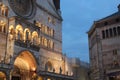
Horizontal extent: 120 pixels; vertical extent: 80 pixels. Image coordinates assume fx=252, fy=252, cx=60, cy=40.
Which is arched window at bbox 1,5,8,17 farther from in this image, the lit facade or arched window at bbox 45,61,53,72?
the lit facade

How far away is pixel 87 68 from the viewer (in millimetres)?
63031

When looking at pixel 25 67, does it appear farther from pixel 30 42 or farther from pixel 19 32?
pixel 19 32

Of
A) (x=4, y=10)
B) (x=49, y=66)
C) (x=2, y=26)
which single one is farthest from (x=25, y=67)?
(x=4, y=10)

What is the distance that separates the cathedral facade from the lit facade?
276 inches

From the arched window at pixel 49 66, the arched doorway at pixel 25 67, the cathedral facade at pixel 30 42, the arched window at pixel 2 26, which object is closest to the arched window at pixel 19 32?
the cathedral facade at pixel 30 42

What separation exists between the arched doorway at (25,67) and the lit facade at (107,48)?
16.6 m

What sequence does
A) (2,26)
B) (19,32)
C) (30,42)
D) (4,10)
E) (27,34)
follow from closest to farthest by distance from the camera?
1. (2,26)
2. (4,10)
3. (19,32)
4. (30,42)
5. (27,34)

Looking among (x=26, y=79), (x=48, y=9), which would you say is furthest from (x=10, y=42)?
(x=48, y=9)

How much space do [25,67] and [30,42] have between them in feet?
14.3

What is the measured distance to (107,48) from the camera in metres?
52.7

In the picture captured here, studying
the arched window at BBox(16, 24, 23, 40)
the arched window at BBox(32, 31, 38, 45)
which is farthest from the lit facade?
the arched window at BBox(16, 24, 23, 40)

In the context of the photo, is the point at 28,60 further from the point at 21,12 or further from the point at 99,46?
the point at 99,46

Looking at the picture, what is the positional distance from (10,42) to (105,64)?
2221 centimetres

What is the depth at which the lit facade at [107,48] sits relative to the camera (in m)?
50.9
